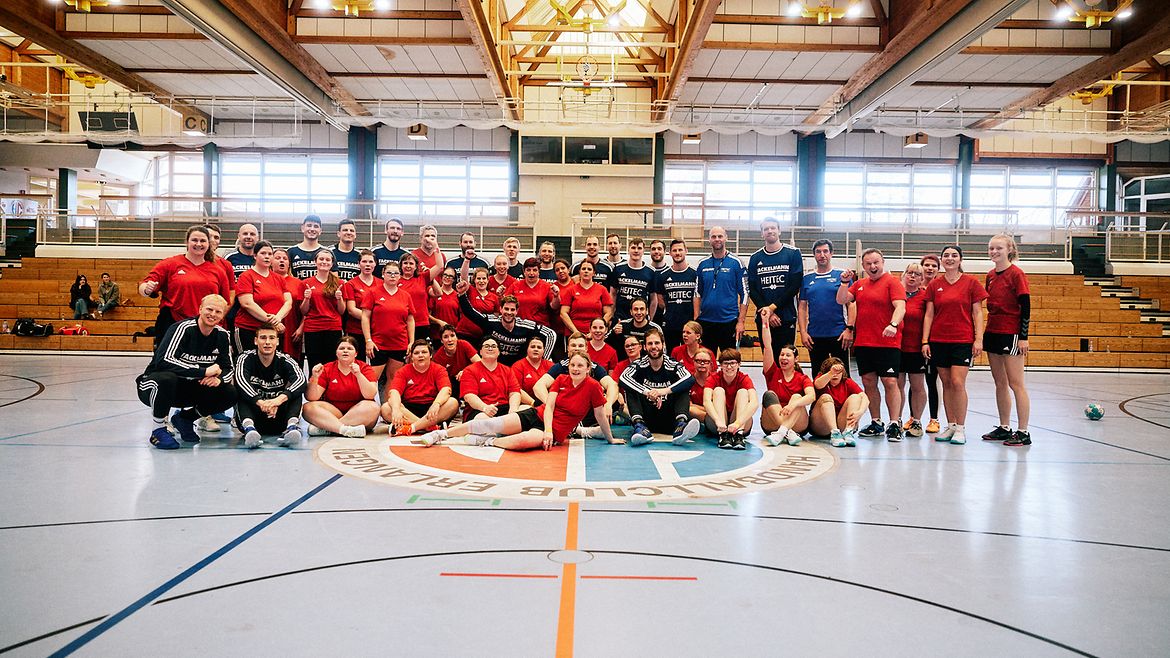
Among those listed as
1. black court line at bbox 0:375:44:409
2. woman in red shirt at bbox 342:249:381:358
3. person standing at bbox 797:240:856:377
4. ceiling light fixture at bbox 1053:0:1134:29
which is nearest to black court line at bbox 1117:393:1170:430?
person standing at bbox 797:240:856:377

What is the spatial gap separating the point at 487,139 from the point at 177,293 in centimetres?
1940

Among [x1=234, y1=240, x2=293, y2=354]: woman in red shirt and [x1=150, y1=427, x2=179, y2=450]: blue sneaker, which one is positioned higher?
[x1=234, y1=240, x2=293, y2=354]: woman in red shirt

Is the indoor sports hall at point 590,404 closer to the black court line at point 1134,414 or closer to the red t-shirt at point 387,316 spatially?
the red t-shirt at point 387,316

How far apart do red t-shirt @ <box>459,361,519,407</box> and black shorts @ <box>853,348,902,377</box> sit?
10.6 feet

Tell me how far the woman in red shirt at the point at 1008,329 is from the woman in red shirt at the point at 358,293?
5.64 m

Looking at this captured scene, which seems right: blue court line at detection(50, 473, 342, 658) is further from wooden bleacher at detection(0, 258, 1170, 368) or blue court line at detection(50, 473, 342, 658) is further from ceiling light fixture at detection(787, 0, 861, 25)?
wooden bleacher at detection(0, 258, 1170, 368)

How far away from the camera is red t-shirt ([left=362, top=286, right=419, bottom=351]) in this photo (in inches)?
280

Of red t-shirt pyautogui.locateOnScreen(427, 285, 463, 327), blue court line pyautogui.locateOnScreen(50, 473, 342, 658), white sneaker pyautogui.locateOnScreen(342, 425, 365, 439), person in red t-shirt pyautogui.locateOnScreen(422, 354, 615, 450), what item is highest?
red t-shirt pyautogui.locateOnScreen(427, 285, 463, 327)

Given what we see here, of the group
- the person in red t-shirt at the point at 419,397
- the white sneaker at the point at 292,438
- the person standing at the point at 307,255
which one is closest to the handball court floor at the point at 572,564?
the white sneaker at the point at 292,438

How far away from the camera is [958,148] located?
24.7m

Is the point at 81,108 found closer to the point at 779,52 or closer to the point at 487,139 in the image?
the point at 487,139

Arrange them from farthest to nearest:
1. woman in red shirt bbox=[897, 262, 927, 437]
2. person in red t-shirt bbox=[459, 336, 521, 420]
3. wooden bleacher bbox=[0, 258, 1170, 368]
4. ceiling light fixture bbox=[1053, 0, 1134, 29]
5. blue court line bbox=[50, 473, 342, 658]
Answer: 1. wooden bleacher bbox=[0, 258, 1170, 368]
2. ceiling light fixture bbox=[1053, 0, 1134, 29]
3. woman in red shirt bbox=[897, 262, 927, 437]
4. person in red t-shirt bbox=[459, 336, 521, 420]
5. blue court line bbox=[50, 473, 342, 658]

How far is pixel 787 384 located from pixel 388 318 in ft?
12.4

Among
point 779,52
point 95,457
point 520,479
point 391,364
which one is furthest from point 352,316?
point 779,52
